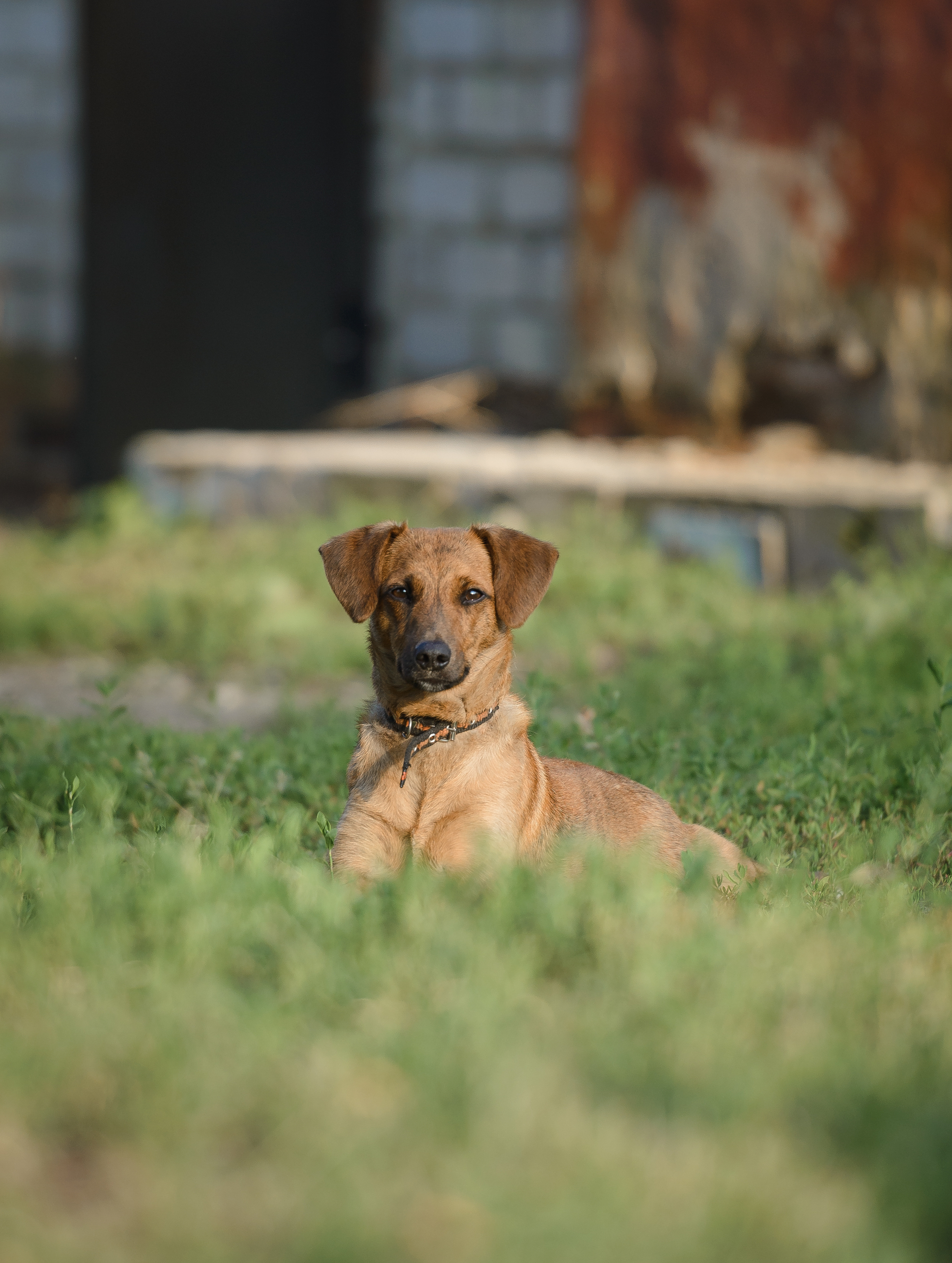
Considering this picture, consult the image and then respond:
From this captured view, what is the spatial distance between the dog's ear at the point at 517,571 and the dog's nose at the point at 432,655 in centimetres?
27

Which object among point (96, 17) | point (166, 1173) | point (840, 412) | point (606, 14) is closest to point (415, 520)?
point (840, 412)

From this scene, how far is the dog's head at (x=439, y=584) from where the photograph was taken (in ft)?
10.7

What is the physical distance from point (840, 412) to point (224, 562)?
3.75 meters

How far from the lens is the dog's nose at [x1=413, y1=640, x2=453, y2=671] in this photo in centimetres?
312

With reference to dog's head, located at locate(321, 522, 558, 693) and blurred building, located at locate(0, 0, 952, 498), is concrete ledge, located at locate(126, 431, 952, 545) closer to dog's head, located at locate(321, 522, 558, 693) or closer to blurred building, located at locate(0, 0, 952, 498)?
blurred building, located at locate(0, 0, 952, 498)

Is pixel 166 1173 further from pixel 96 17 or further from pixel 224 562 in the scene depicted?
pixel 96 17

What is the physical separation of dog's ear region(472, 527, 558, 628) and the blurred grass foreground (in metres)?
0.60

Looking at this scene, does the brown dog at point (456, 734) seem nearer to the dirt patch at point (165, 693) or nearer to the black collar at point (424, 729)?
the black collar at point (424, 729)

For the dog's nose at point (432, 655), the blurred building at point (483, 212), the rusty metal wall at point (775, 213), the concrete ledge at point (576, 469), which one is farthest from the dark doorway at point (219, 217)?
the dog's nose at point (432, 655)

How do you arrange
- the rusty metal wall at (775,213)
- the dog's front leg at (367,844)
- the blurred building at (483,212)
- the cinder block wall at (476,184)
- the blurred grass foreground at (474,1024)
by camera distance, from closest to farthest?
the blurred grass foreground at (474,1024) < the dog's front leg at (367,844) < the rusty metal wall at (775,213) < the blurred building at (483,212) < the cinder block wall at (476,184)

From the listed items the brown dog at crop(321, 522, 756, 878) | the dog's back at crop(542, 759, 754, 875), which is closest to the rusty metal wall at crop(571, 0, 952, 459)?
the brown dog at crop(321, 522, 756, 878)

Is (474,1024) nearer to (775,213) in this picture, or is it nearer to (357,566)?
(357,566)

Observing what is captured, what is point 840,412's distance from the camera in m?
8.22

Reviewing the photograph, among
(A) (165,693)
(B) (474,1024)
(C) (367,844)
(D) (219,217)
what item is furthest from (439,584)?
(D) (219,217)
